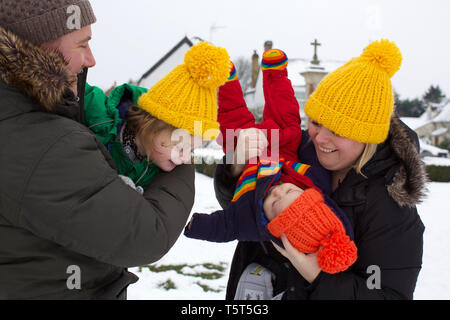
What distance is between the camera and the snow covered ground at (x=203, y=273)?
4.08m

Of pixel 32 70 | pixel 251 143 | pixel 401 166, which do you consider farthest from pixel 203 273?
pixel 32 70

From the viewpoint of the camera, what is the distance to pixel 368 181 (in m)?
1.62

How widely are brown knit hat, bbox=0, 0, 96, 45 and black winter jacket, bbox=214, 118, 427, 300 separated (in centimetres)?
135

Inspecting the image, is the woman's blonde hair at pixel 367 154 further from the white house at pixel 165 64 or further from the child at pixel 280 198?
the white house at pixel 165 64

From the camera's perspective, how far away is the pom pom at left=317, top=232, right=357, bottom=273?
138cm

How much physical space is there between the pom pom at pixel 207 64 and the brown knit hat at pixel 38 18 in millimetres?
507

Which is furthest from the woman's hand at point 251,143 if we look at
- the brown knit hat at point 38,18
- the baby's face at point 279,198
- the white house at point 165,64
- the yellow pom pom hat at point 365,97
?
the white house at point 165,64

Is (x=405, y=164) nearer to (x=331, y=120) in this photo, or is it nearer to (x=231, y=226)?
(x=331, y=120)

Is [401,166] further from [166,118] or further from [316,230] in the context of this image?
[166,118]

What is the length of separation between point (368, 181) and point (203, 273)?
3.53m
